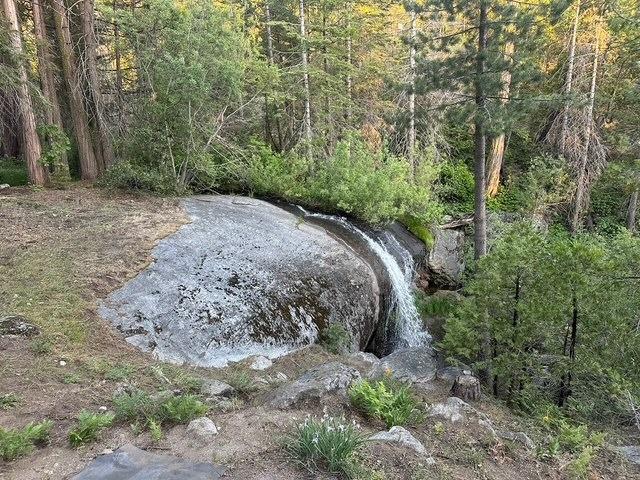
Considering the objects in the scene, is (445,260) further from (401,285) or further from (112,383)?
(112,383)

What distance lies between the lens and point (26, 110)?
9.95 meters

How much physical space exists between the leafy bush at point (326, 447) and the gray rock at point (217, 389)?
134 cm

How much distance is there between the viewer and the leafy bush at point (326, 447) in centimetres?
292

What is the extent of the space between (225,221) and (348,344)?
339cm

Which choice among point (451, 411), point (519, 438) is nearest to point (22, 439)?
point (451, 411)

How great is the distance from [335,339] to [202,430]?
342cm

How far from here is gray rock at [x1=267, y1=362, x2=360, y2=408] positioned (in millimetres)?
4031

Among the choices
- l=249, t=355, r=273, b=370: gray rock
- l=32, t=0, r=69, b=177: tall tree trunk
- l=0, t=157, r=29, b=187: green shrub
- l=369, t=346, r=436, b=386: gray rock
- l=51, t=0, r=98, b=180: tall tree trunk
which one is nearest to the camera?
l=249, t=355, r=273, b=370: gray rock

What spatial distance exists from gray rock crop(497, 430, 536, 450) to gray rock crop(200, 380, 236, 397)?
8.20 ft

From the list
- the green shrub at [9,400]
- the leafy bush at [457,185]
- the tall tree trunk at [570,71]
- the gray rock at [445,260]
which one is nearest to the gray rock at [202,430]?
the green shrub at [9,400]

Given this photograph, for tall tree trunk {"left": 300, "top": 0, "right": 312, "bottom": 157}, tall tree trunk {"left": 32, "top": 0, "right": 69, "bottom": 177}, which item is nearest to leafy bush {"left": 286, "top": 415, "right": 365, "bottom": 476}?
tall tree trunk {"left": 300, "top": 0, "right": 312, "bottom": 157}

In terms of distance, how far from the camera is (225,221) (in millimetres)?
8539

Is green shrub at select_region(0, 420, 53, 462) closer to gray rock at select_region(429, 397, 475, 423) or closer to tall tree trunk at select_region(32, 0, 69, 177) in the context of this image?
gray rock at select_region(429, 397, 475, 423)

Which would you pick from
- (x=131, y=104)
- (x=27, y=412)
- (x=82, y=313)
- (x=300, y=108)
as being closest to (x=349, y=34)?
(x=300, y=108)
